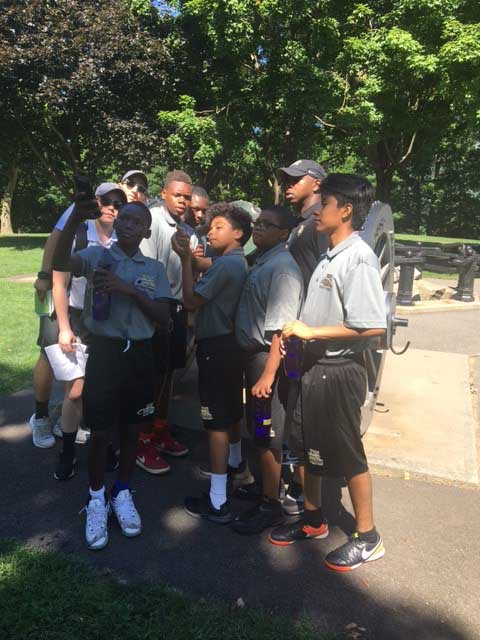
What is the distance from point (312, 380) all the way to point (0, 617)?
5.37 feet

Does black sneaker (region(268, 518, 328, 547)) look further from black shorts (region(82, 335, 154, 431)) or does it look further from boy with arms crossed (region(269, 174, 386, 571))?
black shorts (region(82, 335, 154, 431))

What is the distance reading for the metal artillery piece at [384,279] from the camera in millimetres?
3432

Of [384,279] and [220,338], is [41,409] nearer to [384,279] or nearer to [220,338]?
[220,338]

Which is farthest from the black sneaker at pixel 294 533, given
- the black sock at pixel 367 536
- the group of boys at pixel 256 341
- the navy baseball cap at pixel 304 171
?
the navy baseball cap at pixel 304 171

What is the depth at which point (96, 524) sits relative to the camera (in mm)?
2756

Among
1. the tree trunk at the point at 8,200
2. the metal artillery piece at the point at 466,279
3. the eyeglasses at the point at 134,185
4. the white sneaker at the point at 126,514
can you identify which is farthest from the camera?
the tree trunk at the point at 8,200

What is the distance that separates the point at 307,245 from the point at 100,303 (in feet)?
4.00

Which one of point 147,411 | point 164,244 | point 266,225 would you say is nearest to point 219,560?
point 147,411

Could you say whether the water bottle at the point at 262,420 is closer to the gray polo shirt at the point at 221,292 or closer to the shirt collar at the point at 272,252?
the gray polo shirt at the point at 221,292

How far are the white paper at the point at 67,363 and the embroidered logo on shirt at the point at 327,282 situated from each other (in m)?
1.64

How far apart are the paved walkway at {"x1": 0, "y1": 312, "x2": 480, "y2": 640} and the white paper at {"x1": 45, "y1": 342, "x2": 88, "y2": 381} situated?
673 mm

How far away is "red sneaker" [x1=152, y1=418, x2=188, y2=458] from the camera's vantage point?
382cm

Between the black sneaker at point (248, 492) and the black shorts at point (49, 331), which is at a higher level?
the black shorts at point (49, 331)

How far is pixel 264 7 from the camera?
14352mm
